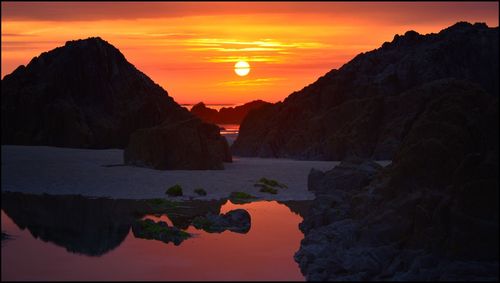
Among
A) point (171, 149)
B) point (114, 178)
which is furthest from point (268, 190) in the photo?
point (171, 149)

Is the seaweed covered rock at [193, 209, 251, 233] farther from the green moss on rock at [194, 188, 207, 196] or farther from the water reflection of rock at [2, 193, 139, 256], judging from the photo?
the green moss on rock at [194, 188, 207, 196]

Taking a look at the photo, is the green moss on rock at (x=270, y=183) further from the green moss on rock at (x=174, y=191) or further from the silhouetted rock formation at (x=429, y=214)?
the silhouetted rock formation at (x=429, y=214)

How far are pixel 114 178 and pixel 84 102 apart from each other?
2305cm

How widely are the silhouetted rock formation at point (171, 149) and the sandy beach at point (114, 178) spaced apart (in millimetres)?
1345

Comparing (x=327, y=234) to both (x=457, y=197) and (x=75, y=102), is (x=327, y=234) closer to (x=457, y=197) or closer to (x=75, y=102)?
(x=457, y=197)

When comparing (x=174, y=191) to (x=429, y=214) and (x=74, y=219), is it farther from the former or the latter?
(x=429, y=214)

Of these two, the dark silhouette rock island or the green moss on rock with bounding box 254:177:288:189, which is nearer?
the green moss on rock with bounding box 254:177:288:189

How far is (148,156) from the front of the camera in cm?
4672

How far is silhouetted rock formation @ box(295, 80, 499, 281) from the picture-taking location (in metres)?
18.3

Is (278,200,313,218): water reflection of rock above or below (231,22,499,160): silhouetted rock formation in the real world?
below

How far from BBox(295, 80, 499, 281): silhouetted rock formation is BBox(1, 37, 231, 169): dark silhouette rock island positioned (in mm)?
28159

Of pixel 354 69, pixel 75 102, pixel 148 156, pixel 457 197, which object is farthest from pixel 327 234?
pixel 354 69

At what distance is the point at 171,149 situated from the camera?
1853 inches

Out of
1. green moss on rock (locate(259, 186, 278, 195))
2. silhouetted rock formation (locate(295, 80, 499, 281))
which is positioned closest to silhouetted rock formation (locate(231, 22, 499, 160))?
green moss on rock (locate(259, 186, 278, 195))
